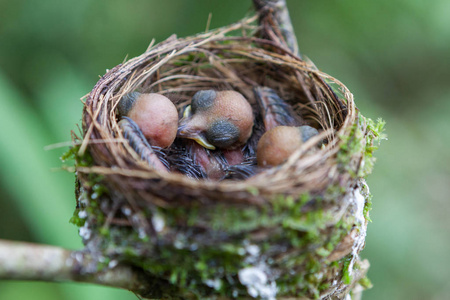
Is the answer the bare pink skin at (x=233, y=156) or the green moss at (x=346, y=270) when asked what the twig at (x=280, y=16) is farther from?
the green moss at (x=346, y=270)

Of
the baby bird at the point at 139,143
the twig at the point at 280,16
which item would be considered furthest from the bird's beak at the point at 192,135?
the twig at the point at 280,16

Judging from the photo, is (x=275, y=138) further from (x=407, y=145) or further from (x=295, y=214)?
(x=407, y=145)

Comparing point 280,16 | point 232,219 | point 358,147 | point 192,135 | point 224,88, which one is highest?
point 280,16

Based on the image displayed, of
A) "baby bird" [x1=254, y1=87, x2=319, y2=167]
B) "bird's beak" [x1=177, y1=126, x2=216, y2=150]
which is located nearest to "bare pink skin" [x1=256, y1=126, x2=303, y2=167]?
"baby bird" [x1=254, y1=87, x2=319, y2=167]

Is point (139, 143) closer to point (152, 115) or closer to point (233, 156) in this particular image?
point (152, 115)

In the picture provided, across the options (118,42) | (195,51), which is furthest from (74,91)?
(195,51)

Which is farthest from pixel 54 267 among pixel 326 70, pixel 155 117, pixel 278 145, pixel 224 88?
pixel 326 70

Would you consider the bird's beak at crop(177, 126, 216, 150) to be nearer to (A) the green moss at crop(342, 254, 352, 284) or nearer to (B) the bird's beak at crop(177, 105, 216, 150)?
(B) the bird's beak at crop(177, 105, 216, 150)
